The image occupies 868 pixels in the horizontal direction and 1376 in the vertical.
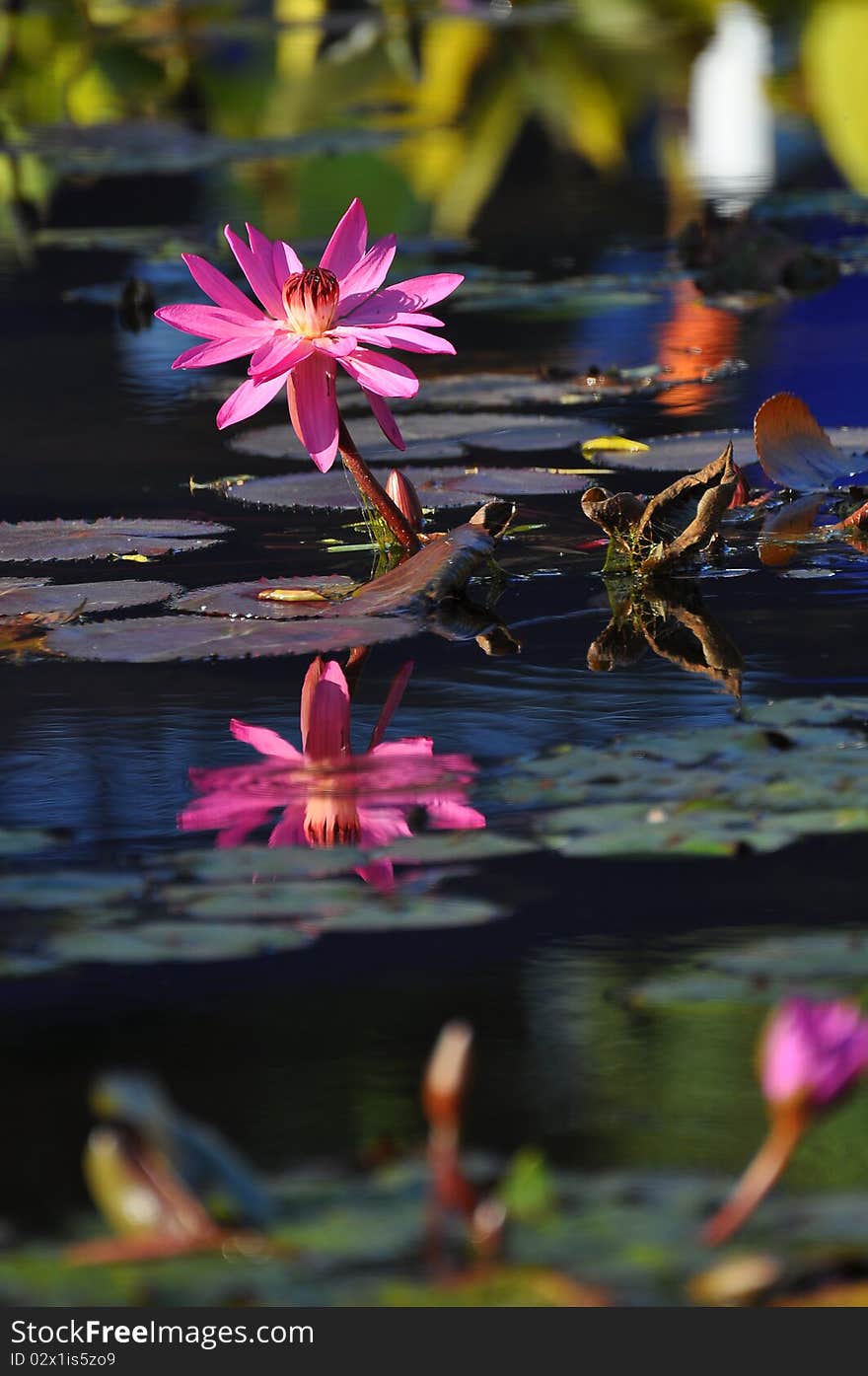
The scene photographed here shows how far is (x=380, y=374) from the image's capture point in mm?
2771

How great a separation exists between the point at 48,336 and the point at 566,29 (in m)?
9.49

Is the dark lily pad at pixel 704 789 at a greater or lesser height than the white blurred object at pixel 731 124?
lesser

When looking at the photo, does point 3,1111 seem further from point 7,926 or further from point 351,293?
point 351,293

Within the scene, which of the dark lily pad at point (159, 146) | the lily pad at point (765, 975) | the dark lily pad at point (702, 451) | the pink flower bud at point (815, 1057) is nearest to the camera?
the pink flower bud at point (815, 1057)

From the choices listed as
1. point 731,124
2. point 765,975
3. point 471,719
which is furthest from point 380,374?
point 731,124

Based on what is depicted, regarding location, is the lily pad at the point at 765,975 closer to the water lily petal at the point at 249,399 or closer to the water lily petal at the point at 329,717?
the water lily petal at the point at 329,717

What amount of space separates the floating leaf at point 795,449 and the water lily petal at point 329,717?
938mm

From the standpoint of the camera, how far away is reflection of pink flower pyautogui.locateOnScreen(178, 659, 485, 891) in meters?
2.03

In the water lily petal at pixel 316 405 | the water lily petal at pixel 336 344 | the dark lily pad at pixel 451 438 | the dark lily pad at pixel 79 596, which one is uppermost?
the dark lily pad at pixel 451 438

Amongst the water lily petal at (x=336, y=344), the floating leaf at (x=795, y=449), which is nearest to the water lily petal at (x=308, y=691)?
the water lily petal at (x=336, y=344)

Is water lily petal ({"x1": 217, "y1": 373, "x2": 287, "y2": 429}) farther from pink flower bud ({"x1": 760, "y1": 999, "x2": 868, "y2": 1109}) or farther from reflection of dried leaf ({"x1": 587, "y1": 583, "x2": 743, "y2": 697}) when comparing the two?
pink flower bud ({"x1": 760, "y1": 999, "x2": 868, "y2": 1109})

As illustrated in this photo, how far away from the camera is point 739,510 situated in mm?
3426

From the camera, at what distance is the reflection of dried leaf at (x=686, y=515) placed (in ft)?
9.50

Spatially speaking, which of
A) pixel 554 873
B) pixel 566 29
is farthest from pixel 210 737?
pixel 566 29
